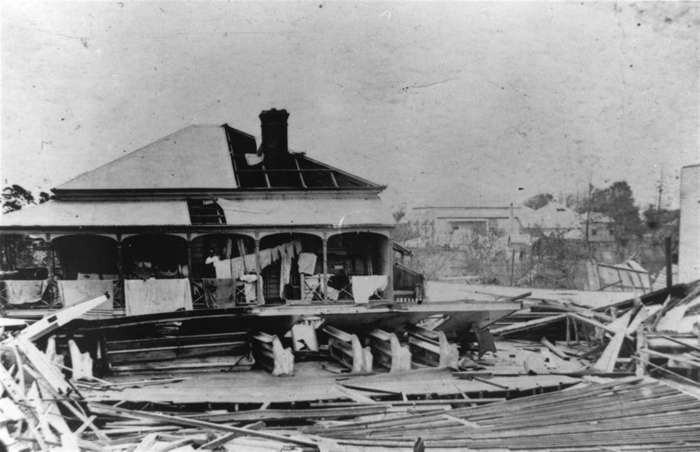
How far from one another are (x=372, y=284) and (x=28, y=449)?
990 cm

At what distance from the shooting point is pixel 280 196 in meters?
15.8

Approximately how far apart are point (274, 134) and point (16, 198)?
8100 millimetres

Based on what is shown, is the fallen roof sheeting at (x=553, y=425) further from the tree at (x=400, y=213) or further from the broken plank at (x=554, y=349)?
the tree at (x=400, y=213)

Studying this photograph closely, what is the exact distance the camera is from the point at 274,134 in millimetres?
16469

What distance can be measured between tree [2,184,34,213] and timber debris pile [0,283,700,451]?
5.80 m

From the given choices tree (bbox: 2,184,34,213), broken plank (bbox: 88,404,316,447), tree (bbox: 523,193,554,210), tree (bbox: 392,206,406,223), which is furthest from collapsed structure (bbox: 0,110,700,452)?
tree (bbox: 523,193,554,210)


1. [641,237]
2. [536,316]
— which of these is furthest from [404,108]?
[641,237]

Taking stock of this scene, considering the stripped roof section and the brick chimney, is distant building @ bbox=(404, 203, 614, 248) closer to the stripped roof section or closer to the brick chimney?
the stripped roof section

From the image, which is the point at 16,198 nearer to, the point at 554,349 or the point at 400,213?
the point at 554,349

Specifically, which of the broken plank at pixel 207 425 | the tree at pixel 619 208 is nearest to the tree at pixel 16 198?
the broken plank at pixel 207 425

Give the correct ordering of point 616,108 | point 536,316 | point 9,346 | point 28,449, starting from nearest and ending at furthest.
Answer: point 28,449 < point 9,346 < point 616,108 < point 536,316

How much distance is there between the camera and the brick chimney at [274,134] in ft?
53.3

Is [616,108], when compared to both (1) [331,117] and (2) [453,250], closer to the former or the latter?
(1) [331,117]

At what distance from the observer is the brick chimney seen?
53.3 feet
